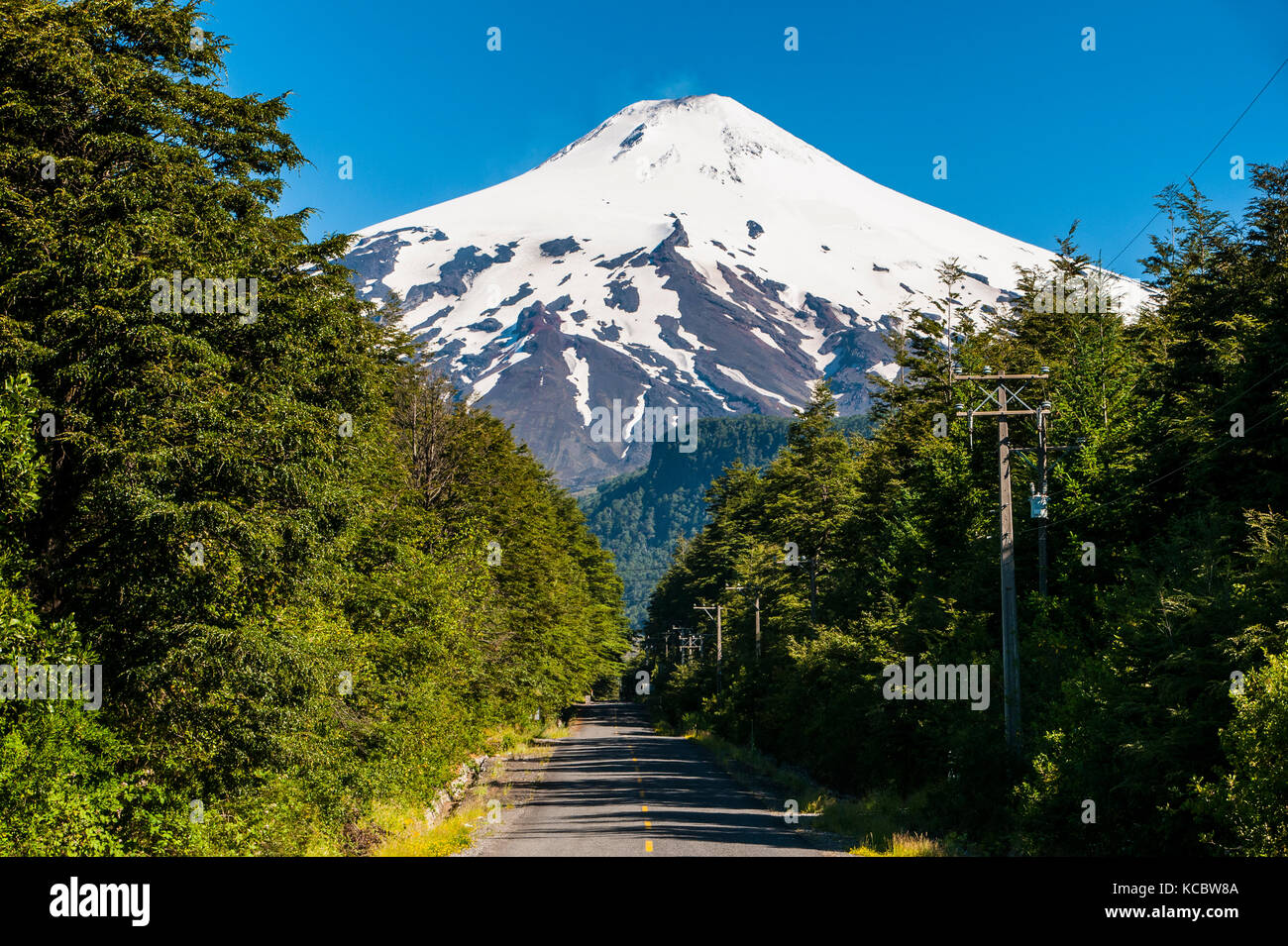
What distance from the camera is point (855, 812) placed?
89.7 feet

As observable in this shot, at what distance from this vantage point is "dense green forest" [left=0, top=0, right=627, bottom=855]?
1588 cm

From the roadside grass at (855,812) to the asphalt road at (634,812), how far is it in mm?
914

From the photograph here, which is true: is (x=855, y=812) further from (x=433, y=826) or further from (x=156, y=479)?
(x=156, y=479)

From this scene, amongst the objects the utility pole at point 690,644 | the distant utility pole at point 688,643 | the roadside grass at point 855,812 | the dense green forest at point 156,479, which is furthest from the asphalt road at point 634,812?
the distant utility pole at point 688,643

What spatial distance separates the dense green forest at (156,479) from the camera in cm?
1588

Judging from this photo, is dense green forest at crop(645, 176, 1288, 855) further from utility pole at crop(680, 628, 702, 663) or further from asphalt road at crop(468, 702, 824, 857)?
utility pole at crop(680, 628, 702, 663)

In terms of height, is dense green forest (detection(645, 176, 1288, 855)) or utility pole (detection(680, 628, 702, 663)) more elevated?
dense green forest (detection(645, 176, 1288, 855))

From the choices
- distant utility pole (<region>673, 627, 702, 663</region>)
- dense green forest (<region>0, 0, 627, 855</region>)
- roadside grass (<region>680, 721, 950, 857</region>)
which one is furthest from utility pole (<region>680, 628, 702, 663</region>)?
dense green forest (<region>0, 0, 627, 855</region>)

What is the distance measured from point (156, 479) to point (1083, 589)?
23.6 m

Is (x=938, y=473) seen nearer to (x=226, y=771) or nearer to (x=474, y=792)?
(x=474, y=792)

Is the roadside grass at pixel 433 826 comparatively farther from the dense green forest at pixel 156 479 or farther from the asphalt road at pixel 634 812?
the dense green forest at pixel 156 479

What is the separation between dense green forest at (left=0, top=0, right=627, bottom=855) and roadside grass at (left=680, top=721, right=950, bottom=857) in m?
10.9

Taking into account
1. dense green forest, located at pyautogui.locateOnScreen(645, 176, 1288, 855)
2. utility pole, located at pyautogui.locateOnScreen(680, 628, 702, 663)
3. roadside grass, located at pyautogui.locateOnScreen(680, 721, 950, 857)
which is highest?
dense green forest, located at pyautogui.locateOnScreen(645, 176, 1288, 855)
